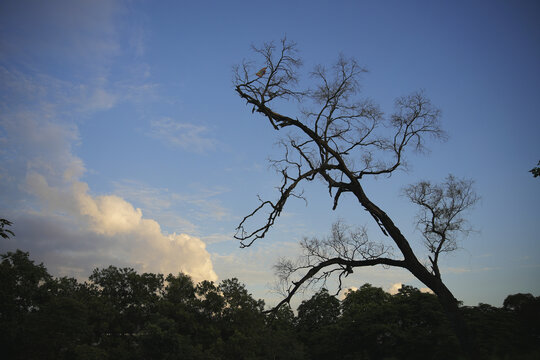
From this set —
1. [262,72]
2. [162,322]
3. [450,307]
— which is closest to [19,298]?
[162,322]

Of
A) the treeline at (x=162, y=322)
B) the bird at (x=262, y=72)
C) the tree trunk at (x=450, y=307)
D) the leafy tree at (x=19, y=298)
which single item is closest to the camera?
the tree trunk at (x=450, y=307)

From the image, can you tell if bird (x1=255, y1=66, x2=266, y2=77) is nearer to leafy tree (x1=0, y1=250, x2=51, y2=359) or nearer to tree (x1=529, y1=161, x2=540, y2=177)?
tree (x1=529, y1=161, x2=540, y2=177)

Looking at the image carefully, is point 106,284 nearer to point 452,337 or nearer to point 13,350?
point 13,350

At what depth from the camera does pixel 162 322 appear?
27.4 meters

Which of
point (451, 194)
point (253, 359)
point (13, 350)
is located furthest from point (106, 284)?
point (451, 194)

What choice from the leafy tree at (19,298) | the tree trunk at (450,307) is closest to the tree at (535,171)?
the tree trunk at (450,307)

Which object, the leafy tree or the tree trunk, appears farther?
the leafy tree

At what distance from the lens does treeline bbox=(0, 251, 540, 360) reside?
21.9 metres

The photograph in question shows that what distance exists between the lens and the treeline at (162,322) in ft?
72.0

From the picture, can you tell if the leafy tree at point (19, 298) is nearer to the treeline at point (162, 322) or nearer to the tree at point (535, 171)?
the treeline at point (162, 322)

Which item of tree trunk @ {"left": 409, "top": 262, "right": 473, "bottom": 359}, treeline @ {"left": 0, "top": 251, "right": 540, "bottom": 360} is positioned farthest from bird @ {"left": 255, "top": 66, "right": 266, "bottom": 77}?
treeline @ {"left": 0, "top": 251, "right": 540, "bottom": 360}

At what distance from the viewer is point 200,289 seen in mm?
35406

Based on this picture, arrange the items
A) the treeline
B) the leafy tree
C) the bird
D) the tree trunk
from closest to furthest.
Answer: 1. the tree trunk
2. the bird
3. the treeline
4. the leafy tree

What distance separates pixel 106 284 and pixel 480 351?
120 ft
